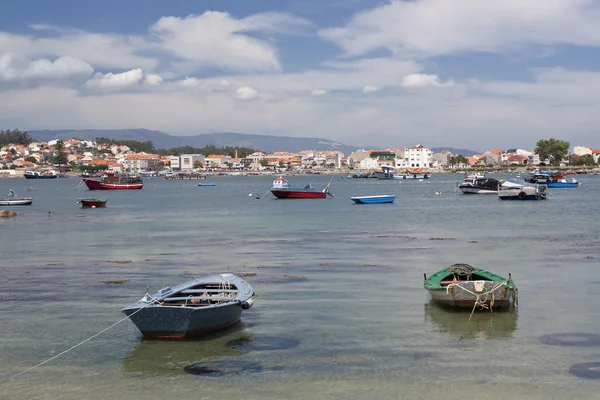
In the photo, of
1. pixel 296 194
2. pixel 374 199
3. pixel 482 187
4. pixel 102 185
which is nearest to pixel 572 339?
pixel 374 199

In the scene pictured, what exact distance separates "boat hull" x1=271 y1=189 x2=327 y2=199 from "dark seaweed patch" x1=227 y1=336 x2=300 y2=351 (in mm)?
75822

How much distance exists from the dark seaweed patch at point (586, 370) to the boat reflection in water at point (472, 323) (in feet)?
8.94

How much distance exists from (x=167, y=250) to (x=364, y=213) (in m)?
31.4

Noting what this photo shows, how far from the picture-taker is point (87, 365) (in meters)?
16.1

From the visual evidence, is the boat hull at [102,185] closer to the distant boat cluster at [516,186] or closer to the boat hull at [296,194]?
the boat hull at [296,194]

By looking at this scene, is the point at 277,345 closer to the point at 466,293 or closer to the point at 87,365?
the point at 87,365

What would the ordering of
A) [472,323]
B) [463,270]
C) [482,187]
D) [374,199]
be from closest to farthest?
[472,323] < [463,270] < [374,199] < [482,187]

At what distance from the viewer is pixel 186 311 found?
56.9 ft

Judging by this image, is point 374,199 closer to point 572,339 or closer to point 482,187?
point 482,187

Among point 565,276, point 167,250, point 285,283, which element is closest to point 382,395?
point 285,283

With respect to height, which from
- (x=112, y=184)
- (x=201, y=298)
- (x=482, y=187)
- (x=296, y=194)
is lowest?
(x=112, y=184)

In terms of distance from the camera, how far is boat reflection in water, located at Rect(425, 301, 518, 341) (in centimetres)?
1831

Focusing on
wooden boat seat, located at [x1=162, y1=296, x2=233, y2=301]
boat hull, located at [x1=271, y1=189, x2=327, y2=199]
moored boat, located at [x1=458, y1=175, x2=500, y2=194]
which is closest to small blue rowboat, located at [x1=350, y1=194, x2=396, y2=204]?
boat hull, located at [x1=271, y1=189, x2=327, y2=199]

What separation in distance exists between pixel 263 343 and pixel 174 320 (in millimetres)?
2318
